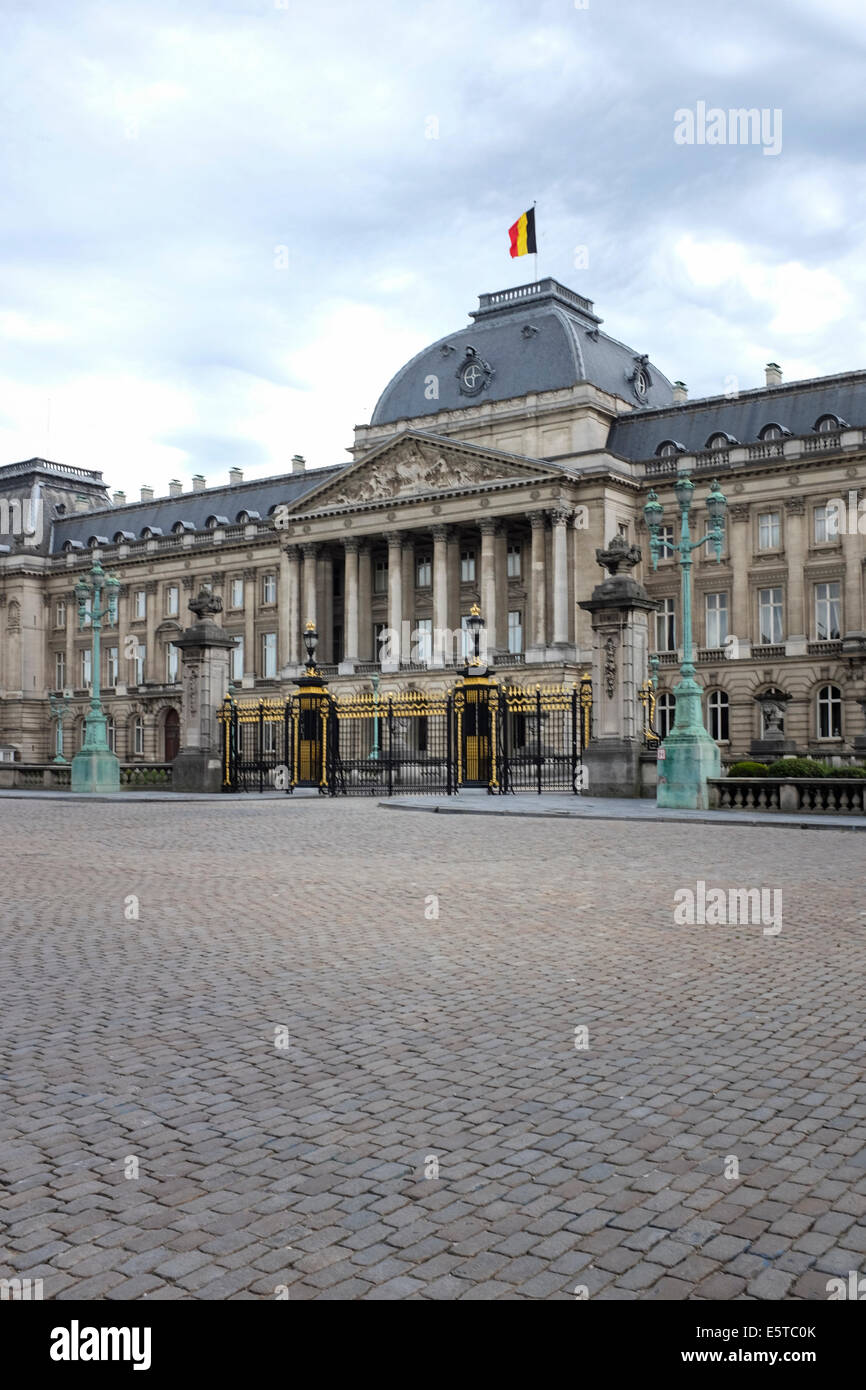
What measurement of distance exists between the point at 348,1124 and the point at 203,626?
107ft

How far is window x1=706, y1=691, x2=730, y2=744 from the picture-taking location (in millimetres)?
60875

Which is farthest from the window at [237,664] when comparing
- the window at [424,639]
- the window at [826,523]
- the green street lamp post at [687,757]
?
the green street lamp post at [687,757]

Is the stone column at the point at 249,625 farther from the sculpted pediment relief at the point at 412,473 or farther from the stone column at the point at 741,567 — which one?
the stone column at the point at 741,567

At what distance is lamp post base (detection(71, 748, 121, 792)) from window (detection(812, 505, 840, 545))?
121 ft

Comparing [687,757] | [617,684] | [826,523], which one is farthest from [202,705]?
[826,523]

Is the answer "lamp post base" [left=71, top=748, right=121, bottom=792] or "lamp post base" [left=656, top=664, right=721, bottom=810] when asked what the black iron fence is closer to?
"lamp post base" [left=71, top=748, right=121, bottom=792]

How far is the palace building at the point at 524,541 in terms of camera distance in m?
58.7

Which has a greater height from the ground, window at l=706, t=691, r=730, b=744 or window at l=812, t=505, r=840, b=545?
window at l=812, t=505, r=840, b=545

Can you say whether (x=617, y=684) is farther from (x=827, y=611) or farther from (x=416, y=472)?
(x=416, y=472)

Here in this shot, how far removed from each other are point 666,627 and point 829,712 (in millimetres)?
10302

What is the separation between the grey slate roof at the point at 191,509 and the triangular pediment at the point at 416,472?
16.5 feet

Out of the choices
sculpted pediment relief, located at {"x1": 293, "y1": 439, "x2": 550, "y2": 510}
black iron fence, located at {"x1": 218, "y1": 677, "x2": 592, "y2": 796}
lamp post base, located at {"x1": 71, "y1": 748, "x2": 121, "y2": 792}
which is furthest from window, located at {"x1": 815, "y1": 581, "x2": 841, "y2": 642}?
lamp post base, located at {"x1": 71, "y1": 748, "x2": 121, "y2": 792}
